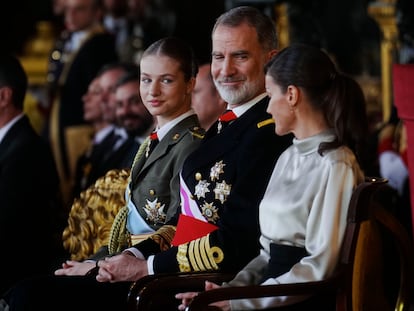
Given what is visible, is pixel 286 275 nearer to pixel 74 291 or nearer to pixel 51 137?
pixel 74 291

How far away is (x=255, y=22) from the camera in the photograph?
12.1 feet

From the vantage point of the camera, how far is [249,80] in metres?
3.68

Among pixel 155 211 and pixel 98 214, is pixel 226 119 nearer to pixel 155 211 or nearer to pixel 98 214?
pixel 155 211

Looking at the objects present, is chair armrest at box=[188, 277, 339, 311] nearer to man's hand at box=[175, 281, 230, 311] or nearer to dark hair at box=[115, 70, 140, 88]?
man's hand at box=[175, 281, 230, 311]

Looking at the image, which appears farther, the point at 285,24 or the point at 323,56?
the point at 285,24

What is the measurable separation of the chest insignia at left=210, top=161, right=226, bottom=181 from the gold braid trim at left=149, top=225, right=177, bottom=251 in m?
0.26

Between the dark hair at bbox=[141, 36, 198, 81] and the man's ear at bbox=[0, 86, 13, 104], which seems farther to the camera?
the man's ear at bbox=[0, 86, 13, 104]

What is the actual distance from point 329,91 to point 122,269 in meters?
0.83

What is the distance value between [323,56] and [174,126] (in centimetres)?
81

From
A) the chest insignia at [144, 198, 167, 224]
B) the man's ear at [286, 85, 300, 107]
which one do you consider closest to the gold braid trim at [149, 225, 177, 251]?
the chest insignia at [144, 198, 167, 224]

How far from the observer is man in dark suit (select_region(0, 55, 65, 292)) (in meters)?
4.66

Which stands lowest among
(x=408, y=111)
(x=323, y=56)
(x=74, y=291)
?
(x=74, y=291)

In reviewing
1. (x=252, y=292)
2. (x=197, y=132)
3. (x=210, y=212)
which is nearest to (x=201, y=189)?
(x=210, y=212)

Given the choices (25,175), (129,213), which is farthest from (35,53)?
(129,213)
